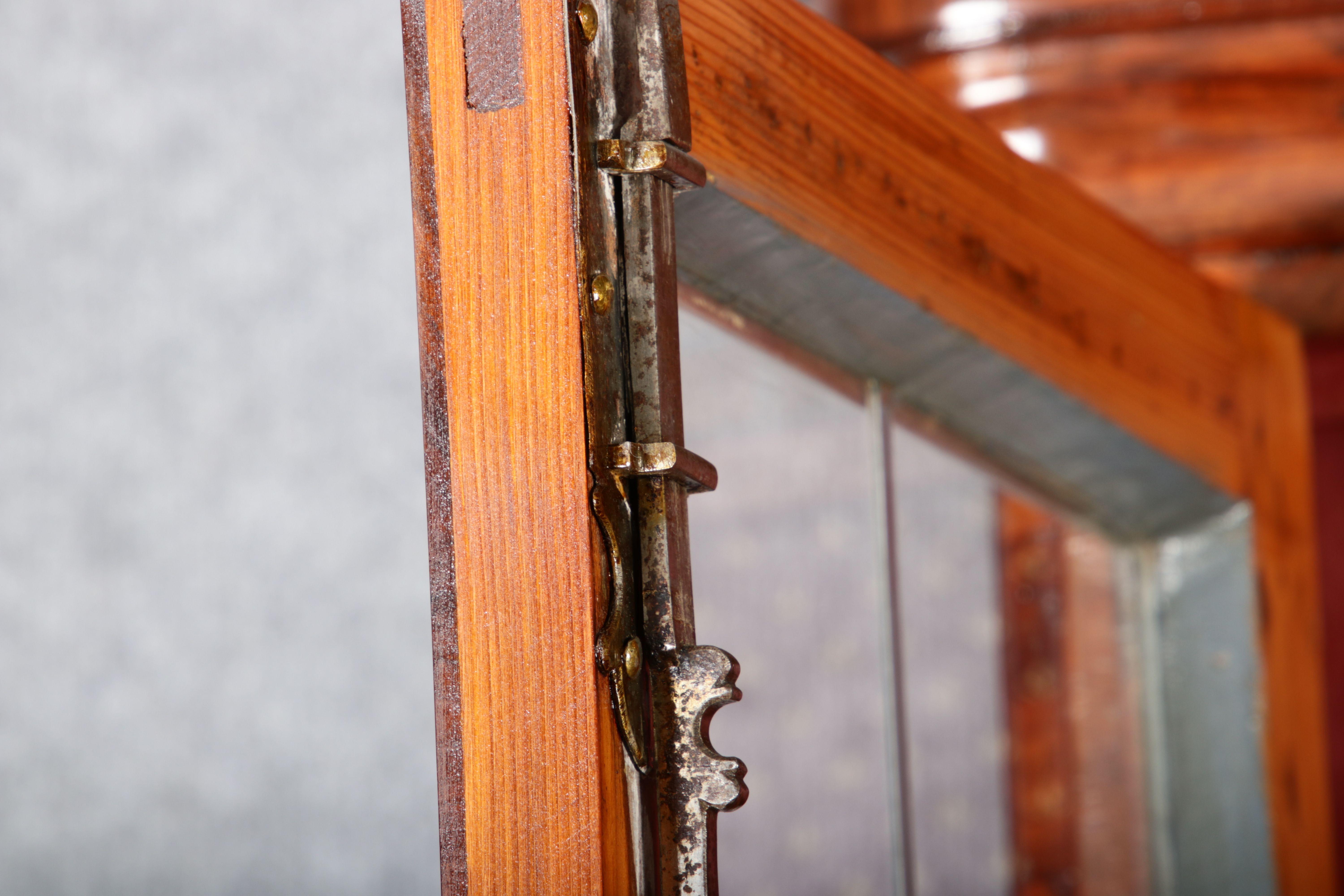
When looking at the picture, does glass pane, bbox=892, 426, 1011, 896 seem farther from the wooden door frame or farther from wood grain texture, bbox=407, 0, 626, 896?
wood grain texture, bbox=407, 0, 626, 896

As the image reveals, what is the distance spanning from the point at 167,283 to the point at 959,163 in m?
1.21

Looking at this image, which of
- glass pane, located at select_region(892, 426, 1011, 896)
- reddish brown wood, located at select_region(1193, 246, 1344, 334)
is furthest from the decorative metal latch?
reddish brown wood, located at select_region(1193, 246, 1344, 334)

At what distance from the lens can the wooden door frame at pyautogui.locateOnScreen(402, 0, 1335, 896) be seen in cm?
32

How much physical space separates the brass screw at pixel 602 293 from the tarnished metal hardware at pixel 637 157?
0.09 ft

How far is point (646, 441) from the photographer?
0.34 metres

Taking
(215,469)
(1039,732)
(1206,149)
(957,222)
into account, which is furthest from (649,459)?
(215,469)

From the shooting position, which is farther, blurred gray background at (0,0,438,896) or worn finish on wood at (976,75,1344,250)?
blurred gray background at (0,0,438,896)

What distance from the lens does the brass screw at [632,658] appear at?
326mm

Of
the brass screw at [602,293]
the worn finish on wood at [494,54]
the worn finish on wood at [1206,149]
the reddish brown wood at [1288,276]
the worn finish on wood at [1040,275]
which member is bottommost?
the brass screw at [602,293]

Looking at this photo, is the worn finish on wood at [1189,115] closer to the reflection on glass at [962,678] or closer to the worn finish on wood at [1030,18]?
the worn finish on wood at [1030,18]

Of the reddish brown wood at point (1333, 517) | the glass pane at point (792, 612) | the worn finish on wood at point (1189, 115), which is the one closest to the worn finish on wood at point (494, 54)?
the glass pane at point (792, 612)

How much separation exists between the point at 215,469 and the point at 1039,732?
961mm

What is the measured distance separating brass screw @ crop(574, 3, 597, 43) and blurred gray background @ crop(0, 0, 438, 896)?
110cm

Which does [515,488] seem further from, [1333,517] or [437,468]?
[1333,517]
